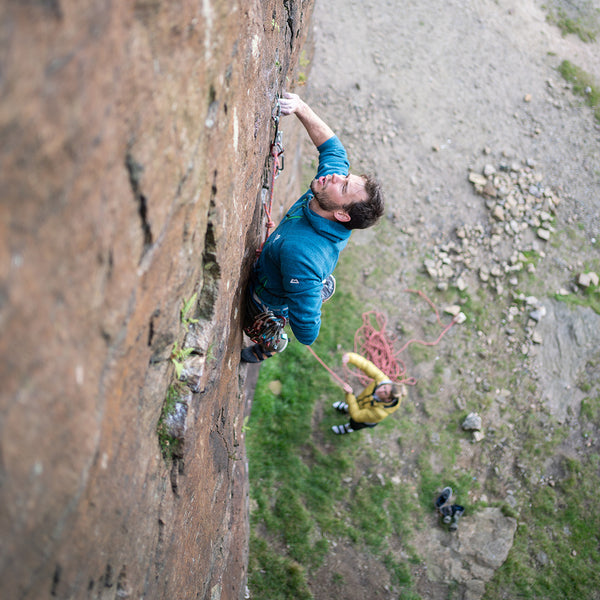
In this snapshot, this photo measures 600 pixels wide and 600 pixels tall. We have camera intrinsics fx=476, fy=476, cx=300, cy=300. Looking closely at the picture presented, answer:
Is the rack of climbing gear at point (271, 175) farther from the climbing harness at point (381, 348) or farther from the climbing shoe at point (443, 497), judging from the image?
the climbing shoe at point (443, 497)

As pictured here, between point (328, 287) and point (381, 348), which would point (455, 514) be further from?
point (328, 287)

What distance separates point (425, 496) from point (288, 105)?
5.71m

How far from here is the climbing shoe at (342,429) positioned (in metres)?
7.04

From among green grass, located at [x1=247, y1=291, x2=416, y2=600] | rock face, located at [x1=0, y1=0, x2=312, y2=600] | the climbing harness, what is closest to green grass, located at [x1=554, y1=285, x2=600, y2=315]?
the climbing harness

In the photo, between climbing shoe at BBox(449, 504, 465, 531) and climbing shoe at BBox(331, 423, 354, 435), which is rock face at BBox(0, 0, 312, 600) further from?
climbing shoe at BBox(449, 504, 465, 531)

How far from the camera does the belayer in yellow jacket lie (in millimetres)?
5926

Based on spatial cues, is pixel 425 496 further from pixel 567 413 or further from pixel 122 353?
pixel 122 353

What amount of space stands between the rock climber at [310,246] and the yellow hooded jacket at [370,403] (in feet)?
7.96

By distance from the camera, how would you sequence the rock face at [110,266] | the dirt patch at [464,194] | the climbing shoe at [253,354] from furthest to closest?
the dirt patch at [464,194]
the climbing shoe at [253,354]
the rock face at [110,266]

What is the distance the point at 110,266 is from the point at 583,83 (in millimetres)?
13491

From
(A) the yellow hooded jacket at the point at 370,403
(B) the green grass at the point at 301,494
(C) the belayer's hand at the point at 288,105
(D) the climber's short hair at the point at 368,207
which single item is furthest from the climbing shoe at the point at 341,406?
(C) the belayer's hand at the point at 288,105

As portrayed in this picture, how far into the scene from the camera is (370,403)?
6.23 meters

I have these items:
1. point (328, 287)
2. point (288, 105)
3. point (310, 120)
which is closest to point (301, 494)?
point (328, 287)

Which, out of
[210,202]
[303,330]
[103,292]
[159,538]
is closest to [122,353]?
[103,292]
